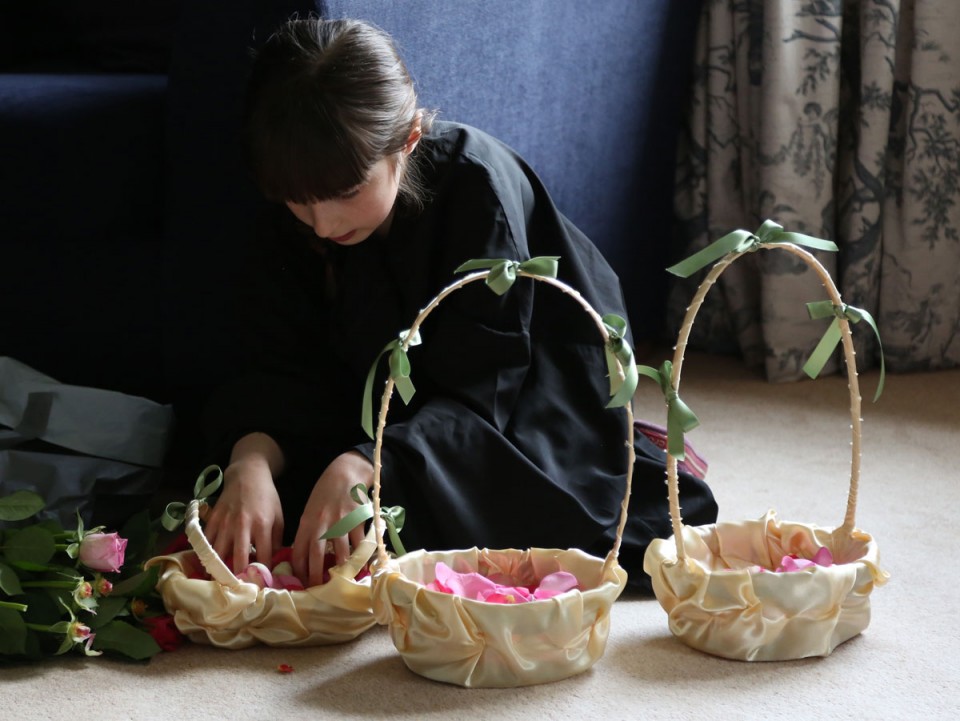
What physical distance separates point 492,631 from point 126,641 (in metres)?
0.33

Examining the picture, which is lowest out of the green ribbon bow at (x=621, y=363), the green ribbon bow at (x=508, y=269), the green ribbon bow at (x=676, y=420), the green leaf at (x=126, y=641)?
the green leaf at (x=126, y=641)

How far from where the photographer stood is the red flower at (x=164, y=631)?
106cm

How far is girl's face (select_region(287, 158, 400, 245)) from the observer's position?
1114mm

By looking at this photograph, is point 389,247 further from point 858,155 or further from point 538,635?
point 858,155

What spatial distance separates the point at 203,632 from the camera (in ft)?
3.51

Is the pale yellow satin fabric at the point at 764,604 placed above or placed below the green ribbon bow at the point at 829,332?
below

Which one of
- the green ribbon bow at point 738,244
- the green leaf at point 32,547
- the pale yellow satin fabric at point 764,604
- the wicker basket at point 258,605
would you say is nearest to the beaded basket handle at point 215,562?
the wicker basket at point 258,605

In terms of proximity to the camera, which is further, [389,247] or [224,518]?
[389,247]

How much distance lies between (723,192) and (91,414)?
115cm

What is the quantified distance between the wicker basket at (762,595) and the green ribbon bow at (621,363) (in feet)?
0.15

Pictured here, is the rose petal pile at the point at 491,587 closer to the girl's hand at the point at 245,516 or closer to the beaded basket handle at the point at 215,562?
the beaded basket handle at the point at 215,562

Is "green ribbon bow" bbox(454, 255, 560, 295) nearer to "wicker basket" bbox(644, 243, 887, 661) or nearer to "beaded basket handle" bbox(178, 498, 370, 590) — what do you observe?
"wicker basket" bbox(644, 243, 887, 661)

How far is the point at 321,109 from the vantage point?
1068 mm

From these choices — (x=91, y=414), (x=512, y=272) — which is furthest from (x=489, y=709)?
(x=91, y=414)
